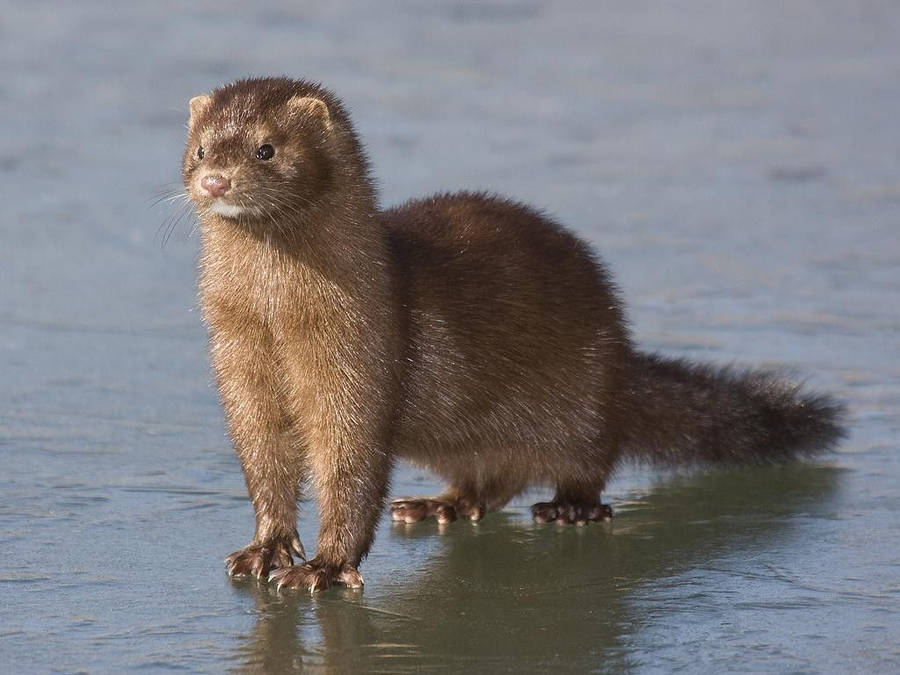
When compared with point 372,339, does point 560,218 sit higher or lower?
higher

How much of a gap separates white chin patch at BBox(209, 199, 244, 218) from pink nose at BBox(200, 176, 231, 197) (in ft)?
0.11

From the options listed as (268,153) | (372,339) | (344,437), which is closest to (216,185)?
(268,153)

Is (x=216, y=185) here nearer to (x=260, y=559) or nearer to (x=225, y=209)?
(x=225, y=209)

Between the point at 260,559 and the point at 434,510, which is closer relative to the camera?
the point at 260,559

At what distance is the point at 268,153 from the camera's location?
488cm

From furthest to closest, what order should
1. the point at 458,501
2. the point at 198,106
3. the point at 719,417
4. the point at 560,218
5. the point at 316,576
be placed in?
the point at 560,218 < the point at 719,417 < the point at 458,501 < the point at 198,106 < the point at 316,576

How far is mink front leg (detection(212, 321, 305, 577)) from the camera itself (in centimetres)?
501

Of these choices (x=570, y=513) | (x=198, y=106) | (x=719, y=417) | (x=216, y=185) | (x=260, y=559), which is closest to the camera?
(x=216, y=185)

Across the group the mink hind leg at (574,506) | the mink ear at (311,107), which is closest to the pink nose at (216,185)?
the mink ear at (311,107)

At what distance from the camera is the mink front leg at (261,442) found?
5.01 m

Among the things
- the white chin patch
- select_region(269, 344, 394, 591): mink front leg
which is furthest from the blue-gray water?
the white chin patch

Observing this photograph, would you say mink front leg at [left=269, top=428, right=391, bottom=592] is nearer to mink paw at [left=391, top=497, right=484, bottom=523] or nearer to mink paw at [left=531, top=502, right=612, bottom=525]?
mink paw at [left=391, top=497, right=484, bottom=523]

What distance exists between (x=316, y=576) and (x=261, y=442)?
503 millimetres

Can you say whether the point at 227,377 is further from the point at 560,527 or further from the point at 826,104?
the point at 826,104
